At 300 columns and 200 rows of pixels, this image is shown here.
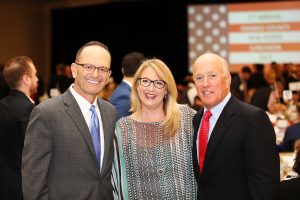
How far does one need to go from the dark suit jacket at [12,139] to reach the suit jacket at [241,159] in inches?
62.6

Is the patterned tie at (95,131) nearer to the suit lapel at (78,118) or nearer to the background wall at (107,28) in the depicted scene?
the suit lapel at (78,118)

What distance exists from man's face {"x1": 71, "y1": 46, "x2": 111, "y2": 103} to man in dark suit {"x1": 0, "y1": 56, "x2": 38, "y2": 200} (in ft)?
3.96

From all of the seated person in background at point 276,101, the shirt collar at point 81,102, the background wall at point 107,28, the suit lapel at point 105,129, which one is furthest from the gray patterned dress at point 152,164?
the background wall at point 107,28

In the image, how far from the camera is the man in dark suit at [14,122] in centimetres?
388

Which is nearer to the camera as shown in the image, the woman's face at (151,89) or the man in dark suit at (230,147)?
the man in dark suit at (230,147)

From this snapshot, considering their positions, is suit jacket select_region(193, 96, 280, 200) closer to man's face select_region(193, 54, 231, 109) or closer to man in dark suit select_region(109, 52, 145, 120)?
man's face select_region(193, 54, 231, 109)

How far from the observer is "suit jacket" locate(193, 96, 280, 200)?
8.68 ft

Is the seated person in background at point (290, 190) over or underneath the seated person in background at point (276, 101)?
underneath

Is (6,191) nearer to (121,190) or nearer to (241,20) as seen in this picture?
(121,190)

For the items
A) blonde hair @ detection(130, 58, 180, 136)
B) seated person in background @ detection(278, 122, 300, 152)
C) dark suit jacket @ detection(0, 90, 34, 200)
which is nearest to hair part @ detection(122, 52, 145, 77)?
dark suit jacket @ detection(0, 90, 34, 200)

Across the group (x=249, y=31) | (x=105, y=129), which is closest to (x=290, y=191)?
(x=105, y=129)

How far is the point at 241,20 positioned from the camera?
468 inches

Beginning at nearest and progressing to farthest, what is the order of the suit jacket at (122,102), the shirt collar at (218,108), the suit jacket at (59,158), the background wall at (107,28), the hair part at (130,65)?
the suit jacket at (59,158) → the shirt collar at (218,108) → the suit jacket at (122,102) → the hair part at (130,65) → the background wall at (107,28)

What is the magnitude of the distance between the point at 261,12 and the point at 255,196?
9.49 m
